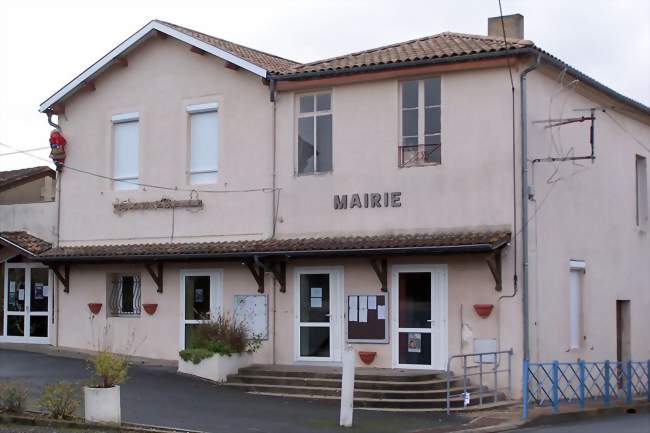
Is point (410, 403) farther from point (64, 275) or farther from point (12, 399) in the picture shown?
point (64, 275)

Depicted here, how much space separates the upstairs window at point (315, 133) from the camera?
20.7m

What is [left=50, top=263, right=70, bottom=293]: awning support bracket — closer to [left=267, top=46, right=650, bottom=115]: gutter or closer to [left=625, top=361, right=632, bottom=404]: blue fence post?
[left=267, top=46, right=650, bottom=115]: gutter

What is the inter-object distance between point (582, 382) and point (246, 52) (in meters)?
10.7

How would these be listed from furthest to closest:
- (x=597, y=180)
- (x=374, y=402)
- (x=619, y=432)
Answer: (x=597, y=180)
(x=374, y=402)
(x=619, y=432)

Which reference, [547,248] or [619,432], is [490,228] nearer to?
[547,248]

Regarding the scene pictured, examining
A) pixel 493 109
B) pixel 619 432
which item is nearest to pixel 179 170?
pixel 493 109

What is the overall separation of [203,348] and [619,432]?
8.65 m

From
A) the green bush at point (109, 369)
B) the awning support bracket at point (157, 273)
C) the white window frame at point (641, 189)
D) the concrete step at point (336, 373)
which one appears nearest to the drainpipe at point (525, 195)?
the concrete step at point (336, 373)

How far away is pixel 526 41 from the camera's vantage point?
18.2 meters

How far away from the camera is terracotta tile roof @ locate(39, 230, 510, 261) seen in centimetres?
1797

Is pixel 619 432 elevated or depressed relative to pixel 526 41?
depressed

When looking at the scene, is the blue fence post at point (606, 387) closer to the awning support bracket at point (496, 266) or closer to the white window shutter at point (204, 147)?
the awning support bracket at point (496, 266)

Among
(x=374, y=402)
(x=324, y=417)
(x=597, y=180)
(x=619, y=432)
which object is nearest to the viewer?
(x=619, y=432)

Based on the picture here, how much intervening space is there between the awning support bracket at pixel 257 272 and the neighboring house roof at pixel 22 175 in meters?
9.50
